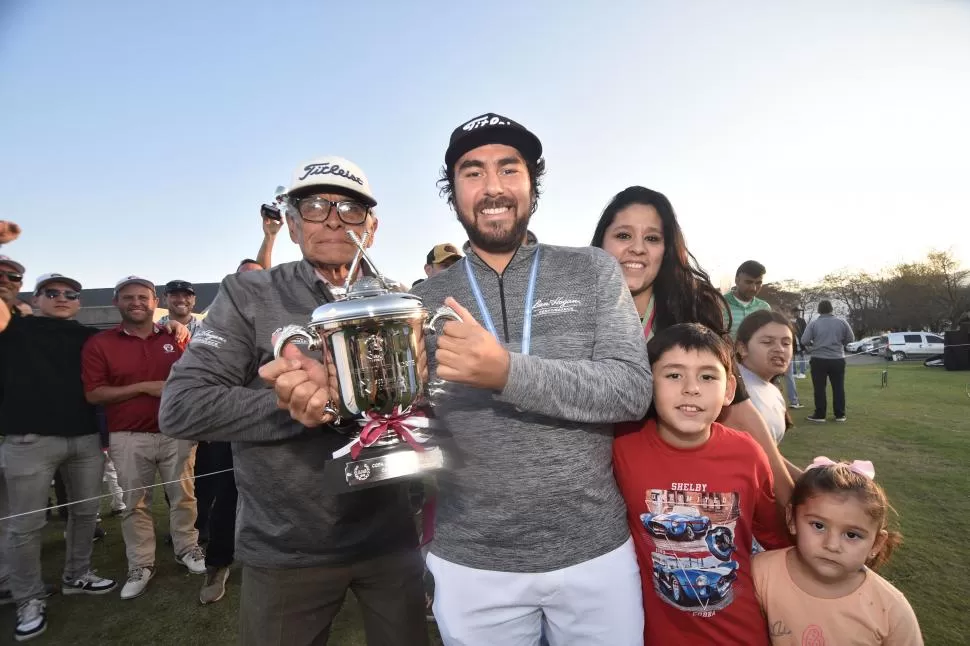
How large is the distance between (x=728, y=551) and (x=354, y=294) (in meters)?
1.60

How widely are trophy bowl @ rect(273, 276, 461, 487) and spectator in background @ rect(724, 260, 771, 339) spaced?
17.3 feet

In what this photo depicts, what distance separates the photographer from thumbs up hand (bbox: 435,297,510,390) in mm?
1233

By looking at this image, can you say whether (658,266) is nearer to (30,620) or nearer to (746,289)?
(746,289)

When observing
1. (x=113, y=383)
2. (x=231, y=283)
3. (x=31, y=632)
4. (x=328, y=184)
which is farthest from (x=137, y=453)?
(x=328, y=184)

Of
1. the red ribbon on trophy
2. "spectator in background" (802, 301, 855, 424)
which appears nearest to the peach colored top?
the red ribbon on trophy

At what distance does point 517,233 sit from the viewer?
1.77 metres

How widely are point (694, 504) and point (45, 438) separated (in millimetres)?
4969

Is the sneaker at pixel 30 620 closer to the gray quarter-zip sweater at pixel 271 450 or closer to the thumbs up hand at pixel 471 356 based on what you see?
the gray quarter-zip sweater at pixel 271 450

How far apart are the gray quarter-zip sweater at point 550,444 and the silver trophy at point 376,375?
16 cm

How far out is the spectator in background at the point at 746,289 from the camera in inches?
230

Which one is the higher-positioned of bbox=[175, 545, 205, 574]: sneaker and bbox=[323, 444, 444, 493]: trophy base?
bbox=[323, 444, 444, 493]: trophy base

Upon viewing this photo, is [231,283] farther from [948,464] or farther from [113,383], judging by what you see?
[948,464]

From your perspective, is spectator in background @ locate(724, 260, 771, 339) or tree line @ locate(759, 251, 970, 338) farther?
tree line @ locate(759, 251, 970, 338)

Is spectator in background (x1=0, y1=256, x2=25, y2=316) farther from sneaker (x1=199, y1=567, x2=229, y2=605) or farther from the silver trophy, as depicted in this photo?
the silver trophy
